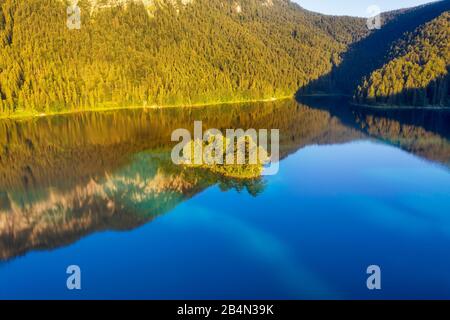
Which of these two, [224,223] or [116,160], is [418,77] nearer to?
[116,160]

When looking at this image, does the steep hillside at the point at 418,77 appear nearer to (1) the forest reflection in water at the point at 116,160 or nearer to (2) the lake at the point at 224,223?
(1) the forest reflection in water at the point at 116,160

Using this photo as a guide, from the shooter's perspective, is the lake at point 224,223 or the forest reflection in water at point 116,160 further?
the forest reflection in water at point 116,160

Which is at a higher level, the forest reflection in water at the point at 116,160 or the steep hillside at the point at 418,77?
the steep hillside at the point at 418,77

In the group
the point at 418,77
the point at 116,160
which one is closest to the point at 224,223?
the point at 116,160

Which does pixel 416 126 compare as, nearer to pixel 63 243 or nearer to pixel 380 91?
pixel 380 91

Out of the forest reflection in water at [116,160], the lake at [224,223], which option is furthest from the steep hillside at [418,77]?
the lake at [224,223]

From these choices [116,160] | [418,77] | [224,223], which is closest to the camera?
[224,223]

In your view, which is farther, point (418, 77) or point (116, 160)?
point (418, 77)
